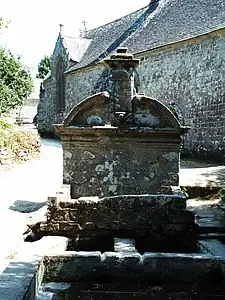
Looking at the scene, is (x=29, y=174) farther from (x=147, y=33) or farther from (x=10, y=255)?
(x=147, y=33)

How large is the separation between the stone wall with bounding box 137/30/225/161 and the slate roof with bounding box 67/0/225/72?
477 mm

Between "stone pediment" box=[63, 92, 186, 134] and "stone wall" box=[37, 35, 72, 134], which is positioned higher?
"stone wall" box=[37, 35, 72, 134]

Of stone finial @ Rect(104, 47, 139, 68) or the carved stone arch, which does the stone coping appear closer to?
stone finial @ Rect(104, 47, 139, 68)

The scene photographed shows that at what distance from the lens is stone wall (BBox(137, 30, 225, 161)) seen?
1611cm

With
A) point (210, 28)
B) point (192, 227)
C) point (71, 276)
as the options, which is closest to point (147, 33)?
point (210, 28)

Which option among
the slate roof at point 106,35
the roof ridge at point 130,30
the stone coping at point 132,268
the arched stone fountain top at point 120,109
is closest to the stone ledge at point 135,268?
the stone coping at point 132,268

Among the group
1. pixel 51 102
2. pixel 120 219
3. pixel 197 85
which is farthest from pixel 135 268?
pixel 51 102

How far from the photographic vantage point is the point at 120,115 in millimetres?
7355

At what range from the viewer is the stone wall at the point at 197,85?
16.1 meters

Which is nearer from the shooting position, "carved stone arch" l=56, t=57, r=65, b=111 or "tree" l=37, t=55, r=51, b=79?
"carved stone arch" l=56, t=57, r=65, b=111

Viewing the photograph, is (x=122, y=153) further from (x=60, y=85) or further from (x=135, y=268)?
(x=60, y=85)

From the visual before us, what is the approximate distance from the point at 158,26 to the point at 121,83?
14895 mm

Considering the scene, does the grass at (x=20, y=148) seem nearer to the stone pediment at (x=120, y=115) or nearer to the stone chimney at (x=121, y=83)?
the stone pediment at (x=120, y=115)

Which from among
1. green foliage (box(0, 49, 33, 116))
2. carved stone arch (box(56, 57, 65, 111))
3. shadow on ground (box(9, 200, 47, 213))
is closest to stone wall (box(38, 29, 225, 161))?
shadow on ground (box(9, 200, 47, 213))
